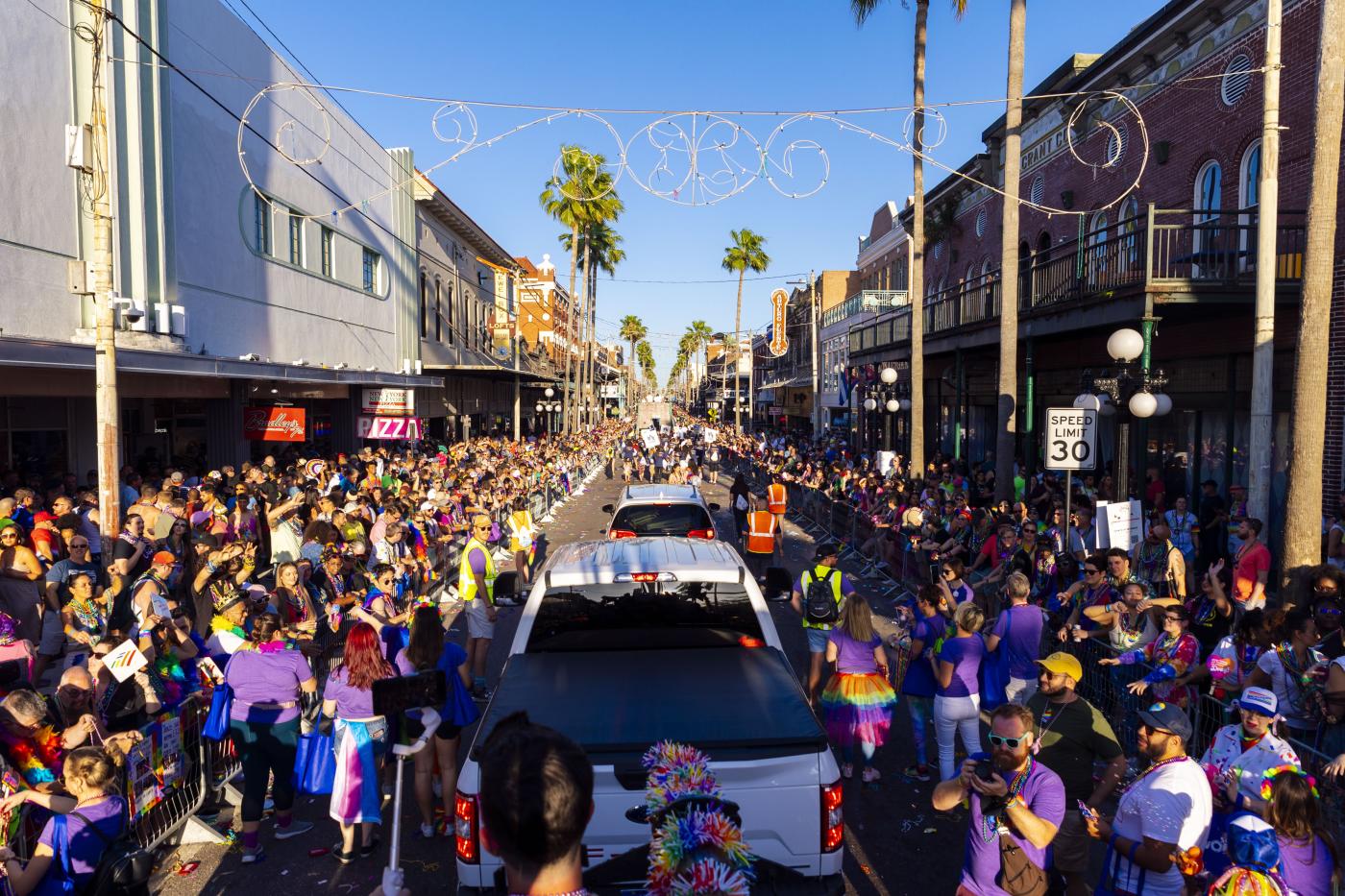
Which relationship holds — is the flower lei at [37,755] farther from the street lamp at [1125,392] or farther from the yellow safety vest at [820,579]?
the street lamp at [1125,392]

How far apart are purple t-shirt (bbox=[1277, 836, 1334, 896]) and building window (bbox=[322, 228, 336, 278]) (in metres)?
24.1

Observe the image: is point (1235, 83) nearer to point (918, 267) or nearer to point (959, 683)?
point (918, 267)

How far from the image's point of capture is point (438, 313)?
35531mm

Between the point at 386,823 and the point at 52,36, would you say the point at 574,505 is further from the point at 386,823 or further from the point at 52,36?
the point at 386,823

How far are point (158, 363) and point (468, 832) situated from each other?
11.4 meters

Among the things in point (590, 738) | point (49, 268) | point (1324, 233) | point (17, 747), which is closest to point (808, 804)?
point (590, 738)

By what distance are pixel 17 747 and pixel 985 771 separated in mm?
4867

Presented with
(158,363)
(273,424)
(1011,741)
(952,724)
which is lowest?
(952,724)

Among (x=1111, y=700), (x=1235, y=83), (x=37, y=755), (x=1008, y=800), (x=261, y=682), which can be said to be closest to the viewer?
(x=1008, y=800)

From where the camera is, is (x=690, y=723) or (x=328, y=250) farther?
(x=328, y=250)

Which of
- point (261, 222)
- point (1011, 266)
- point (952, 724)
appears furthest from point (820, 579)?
point (261, 222)

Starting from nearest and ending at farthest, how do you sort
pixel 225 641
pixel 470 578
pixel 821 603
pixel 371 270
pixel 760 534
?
pixel 225 641 < pixel 821 603 < pixel 470 578 < pixel 760 534 < pixel 371 270

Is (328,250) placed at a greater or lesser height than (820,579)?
greater

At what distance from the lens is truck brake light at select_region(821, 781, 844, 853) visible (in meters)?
3.88
